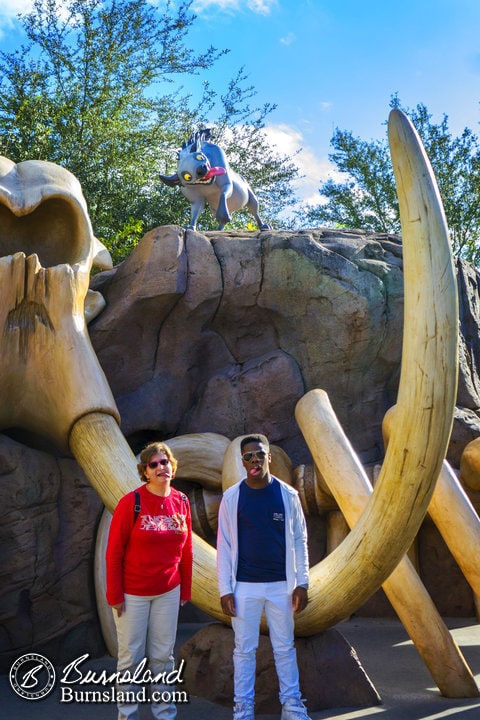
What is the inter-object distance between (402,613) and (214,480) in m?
1.68

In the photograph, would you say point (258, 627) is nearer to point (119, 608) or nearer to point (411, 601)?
point (119, 608)

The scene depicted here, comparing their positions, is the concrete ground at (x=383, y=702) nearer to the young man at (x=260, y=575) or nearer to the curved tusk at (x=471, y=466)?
the young man at (x=260, y=575)

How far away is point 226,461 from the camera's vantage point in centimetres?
518

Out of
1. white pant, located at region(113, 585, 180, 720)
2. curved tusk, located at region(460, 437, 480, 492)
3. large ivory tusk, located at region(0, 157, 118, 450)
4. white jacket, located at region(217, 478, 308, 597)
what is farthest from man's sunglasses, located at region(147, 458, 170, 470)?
curved tusk, located at region(460, 437, 480, 492)

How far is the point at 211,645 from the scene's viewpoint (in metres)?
4.41

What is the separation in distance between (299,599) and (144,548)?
0.67m

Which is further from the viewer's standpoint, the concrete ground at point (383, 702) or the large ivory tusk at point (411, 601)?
the large ivory tusk at point (411, 601)

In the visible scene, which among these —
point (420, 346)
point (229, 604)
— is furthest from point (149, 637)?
point (420, 346)

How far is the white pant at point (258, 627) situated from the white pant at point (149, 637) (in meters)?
0.27

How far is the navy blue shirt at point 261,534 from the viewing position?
3.60 metres

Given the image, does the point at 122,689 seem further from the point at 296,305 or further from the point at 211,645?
the point at 296,305

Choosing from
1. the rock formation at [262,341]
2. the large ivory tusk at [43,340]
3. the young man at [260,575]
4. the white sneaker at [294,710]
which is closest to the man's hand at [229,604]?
the young man at [260,575]

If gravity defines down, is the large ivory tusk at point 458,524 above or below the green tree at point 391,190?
below

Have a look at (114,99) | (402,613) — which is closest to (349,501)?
(402,613)
